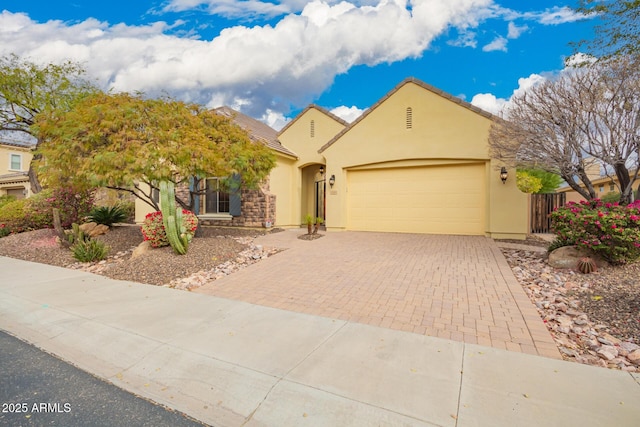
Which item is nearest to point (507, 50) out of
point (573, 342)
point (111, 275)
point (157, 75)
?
point (573, 342)

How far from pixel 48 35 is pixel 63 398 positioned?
15446 millimetres

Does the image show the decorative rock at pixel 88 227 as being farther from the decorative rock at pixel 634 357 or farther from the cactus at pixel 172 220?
the decorative rock at pixel 634 357

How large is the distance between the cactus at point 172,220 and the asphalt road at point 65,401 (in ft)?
13.8

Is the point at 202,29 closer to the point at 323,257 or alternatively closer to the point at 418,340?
the point at 323,257

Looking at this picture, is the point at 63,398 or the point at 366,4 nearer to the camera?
the point at 63,398

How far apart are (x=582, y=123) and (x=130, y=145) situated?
10.3 meters

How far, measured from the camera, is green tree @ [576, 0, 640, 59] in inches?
241

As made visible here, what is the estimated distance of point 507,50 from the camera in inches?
402

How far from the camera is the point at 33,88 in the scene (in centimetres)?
1447

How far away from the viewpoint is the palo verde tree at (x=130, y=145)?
7.59 m

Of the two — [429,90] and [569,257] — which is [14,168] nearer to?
[429,90]

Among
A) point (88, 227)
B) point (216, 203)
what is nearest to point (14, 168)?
point (88, 227)

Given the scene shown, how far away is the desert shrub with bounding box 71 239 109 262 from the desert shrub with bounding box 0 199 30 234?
6798mm

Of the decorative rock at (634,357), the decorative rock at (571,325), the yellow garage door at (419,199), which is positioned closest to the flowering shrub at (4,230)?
the yellow garage door at (419,199)
